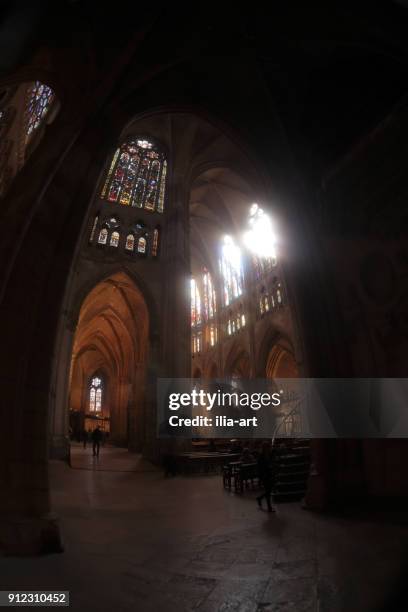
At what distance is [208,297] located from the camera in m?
34.5

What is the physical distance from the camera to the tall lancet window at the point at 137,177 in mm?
19680

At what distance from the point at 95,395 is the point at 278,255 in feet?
149

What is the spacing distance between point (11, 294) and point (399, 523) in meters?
6.55

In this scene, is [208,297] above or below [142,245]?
above

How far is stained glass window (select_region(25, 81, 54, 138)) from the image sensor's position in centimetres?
1082

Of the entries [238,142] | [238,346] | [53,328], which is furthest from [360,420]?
[238,346]

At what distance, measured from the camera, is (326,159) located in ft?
28.0

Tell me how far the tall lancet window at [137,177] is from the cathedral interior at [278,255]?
7.20 metres

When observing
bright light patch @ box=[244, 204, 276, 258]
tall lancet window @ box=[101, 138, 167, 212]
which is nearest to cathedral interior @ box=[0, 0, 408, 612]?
tall lancet window @ box=[101, 138, 167, 212]

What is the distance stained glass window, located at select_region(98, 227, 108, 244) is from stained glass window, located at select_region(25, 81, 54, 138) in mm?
7235

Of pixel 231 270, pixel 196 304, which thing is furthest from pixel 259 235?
pixel 196 304

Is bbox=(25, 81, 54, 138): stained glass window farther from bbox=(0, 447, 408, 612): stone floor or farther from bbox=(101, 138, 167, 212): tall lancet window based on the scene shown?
bbox=(0, 447, 408, 612): stone floor

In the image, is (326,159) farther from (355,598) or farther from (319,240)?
(355,598)

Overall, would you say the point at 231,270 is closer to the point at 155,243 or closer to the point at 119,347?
the point at 155,243
